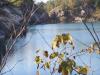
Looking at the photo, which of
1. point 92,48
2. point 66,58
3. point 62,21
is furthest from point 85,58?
point 62,21

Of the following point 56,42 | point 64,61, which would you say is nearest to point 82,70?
point 64,61

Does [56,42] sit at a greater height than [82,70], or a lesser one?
greater

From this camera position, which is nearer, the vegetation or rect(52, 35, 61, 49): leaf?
the vegetation

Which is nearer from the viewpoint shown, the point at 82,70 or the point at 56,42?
the point at 82,70

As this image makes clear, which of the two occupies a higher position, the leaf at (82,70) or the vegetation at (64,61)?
the vegetation at (64,61)

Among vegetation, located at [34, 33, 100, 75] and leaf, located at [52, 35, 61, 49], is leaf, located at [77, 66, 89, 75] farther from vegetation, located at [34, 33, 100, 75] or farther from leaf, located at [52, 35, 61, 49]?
leaf, located at [52, 35, 61, 49]

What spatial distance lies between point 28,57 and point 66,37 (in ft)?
30.5

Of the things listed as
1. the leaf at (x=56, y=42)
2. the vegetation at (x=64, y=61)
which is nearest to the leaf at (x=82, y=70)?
the vegetation at (x=64, y=61)

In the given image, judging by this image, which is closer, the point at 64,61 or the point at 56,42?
the point at 64,61

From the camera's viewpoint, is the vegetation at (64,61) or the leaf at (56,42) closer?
the vegetation at (64,61)

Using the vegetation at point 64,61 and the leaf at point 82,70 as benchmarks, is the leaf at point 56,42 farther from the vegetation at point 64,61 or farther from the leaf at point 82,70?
the leaf at point 82,70

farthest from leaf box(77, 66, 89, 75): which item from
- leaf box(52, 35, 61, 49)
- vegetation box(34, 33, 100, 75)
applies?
leaf box(52, 35, 61, 49)

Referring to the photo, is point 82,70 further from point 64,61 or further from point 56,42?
point 56,42

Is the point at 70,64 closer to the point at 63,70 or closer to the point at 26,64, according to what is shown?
the point at 63,70
